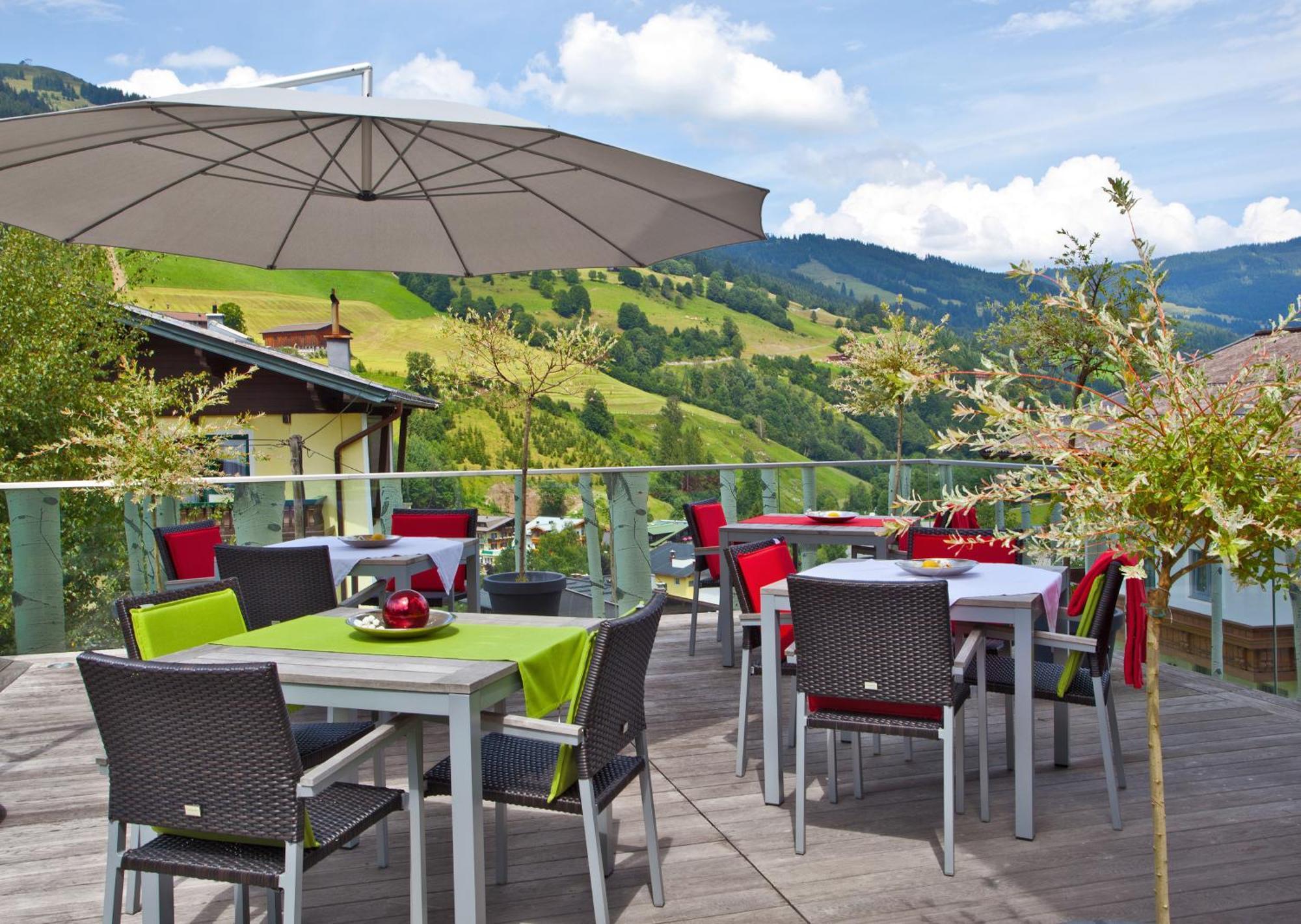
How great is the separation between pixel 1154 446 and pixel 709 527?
4.68 metres

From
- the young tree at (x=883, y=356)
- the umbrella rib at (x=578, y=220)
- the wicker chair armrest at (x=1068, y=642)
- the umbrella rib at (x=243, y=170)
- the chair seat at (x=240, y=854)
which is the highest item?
the umbrella rib at (x=243, y=170)

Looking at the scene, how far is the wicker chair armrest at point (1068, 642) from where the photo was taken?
11.9 ft

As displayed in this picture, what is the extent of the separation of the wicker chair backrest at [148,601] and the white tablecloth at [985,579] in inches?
77.8

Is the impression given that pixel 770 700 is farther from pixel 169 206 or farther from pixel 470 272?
pixel 169 206

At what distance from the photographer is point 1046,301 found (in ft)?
7.22

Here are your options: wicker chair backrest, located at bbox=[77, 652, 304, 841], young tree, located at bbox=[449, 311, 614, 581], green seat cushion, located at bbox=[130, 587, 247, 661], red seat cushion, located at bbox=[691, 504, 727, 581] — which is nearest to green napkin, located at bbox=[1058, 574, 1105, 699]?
wicker chair backrest, located at bbox=[77, 652, 304, 841]

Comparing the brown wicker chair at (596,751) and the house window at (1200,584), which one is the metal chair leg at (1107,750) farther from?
the house window at (1200,584)

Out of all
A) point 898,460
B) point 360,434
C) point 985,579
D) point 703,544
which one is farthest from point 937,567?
→ point 360,434

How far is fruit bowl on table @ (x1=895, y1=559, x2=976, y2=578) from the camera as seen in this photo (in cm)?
407

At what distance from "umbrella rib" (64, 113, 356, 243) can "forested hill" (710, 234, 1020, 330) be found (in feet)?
208

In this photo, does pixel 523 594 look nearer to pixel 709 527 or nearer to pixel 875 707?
pixel 709 527

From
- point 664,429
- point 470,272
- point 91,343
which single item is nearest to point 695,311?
point 664,429

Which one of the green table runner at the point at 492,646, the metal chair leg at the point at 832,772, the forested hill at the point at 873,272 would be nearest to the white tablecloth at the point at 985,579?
the metal chair leg at the point at 832,772

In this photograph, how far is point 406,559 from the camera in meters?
5.18
